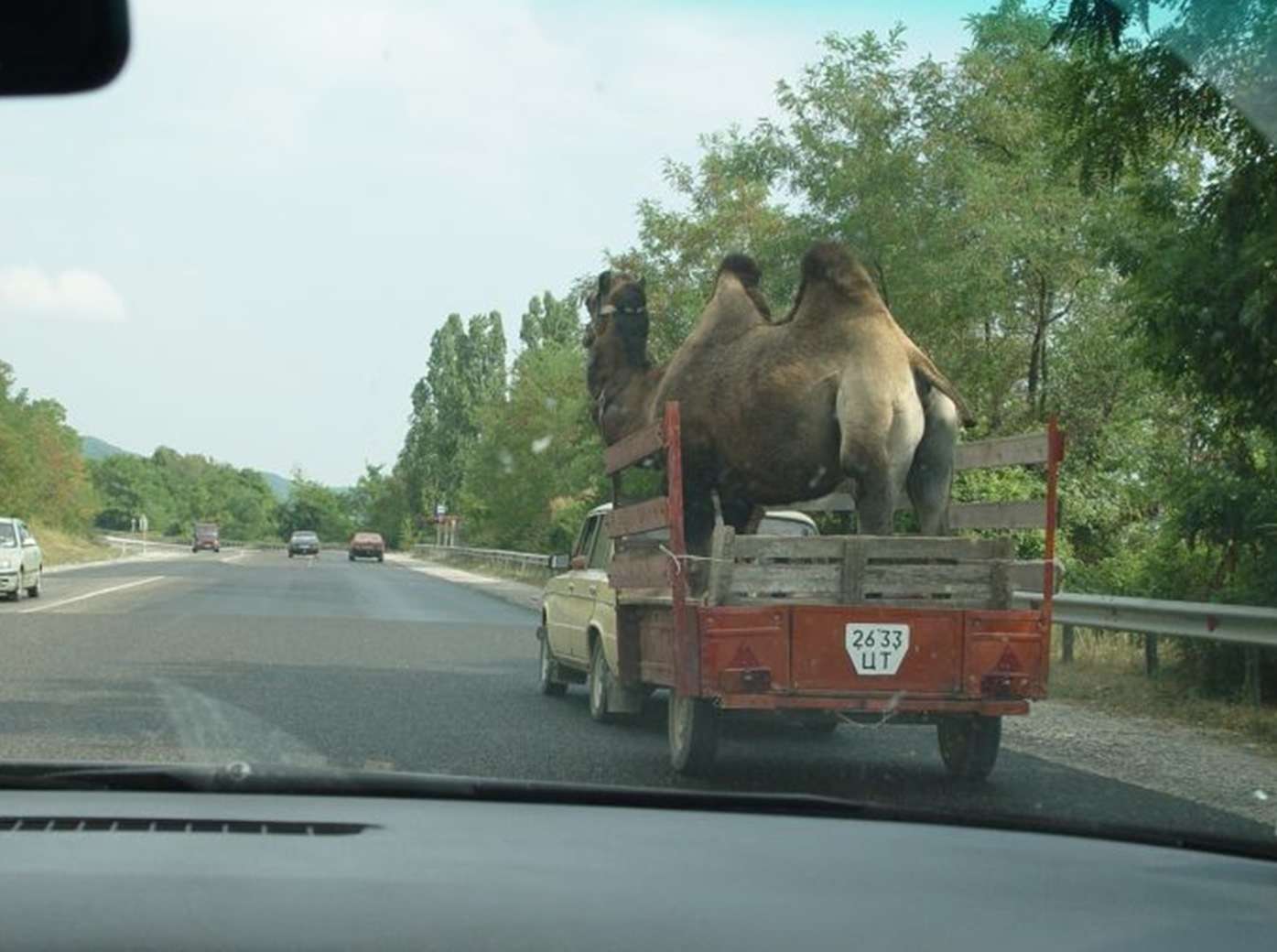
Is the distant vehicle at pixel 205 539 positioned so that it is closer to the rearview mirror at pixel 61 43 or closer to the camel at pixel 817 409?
the camel at pixel 817 409

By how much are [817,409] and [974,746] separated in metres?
2.08

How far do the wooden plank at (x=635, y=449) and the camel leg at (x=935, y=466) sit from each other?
5.26ft

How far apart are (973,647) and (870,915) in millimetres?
5626

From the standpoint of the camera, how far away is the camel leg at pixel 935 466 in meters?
9.81

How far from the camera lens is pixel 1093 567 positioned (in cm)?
1864

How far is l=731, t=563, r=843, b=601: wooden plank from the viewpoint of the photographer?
827cm

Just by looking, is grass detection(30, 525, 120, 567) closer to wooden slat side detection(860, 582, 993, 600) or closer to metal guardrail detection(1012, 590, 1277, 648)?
metal guardrail detection(1012, 590, 1277, 648)

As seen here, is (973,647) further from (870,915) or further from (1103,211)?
(1103,211)

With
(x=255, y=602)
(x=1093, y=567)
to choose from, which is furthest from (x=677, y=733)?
(x=255, y=602)

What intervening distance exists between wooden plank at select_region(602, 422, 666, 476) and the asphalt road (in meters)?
1.67

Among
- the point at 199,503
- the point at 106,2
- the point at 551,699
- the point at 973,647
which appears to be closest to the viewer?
the point at 106,2

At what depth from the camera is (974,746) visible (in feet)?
29.5

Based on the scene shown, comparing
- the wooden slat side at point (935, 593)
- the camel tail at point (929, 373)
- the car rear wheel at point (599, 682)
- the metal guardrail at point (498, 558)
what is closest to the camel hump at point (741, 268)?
the camel tail at point (929, 373)

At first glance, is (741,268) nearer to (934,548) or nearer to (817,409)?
(817,409)
